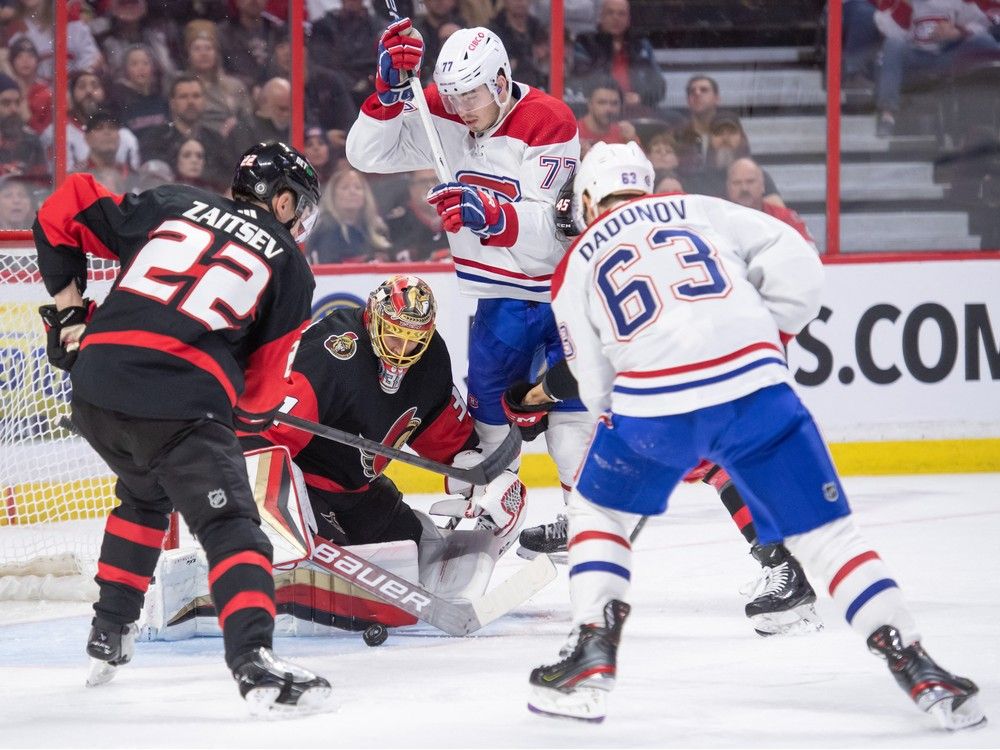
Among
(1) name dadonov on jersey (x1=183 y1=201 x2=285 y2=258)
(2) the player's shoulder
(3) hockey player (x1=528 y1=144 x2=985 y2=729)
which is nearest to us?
(3) hockey player (x1=528 y1=144 x2=985 y2=729)

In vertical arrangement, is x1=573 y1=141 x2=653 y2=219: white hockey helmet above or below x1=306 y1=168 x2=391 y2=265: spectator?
above

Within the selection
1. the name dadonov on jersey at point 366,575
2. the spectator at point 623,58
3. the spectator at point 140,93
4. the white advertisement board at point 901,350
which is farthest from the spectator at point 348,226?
the name dadonov on jersey at point 366,575

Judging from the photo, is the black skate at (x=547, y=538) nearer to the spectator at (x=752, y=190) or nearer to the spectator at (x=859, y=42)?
the spectator at (x=752, y=190)

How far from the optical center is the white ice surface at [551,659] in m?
2.60

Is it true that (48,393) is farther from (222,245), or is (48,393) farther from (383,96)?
(222,245)

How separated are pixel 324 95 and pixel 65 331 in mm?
3329

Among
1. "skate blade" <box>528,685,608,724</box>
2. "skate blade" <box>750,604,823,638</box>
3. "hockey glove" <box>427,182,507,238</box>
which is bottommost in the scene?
"skate blade" <box>750,604,823,638</box>

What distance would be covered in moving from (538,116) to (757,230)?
1.14m

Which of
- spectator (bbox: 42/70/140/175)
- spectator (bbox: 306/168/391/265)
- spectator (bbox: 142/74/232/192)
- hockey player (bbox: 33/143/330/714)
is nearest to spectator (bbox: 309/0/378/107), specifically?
spectator (bbox: 306/168/391/265)

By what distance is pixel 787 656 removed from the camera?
3.24 metres

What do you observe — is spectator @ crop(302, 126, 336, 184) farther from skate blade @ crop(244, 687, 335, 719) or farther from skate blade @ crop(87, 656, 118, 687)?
skate blade @ crop(244, 687, 335, 719)

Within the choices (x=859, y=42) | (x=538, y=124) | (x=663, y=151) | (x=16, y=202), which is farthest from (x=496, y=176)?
(x=859, y=42)

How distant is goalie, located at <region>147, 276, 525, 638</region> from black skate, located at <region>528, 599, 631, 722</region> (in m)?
0.85

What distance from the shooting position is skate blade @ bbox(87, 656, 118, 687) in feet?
9.95
